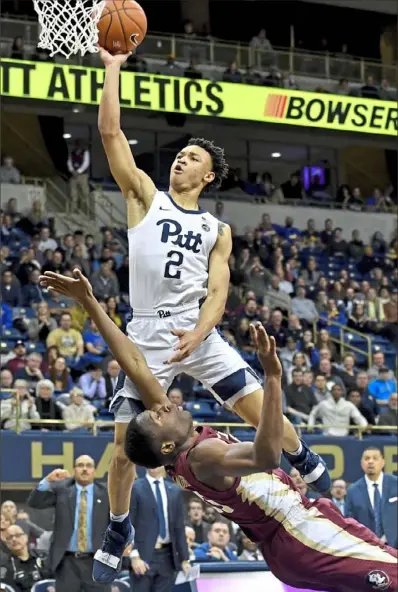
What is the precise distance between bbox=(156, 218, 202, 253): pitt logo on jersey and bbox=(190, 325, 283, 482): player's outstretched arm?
1.92m

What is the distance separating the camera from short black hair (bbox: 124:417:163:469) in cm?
590

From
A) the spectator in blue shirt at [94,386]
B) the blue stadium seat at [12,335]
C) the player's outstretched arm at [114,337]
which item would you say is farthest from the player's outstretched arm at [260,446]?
the blue stadium seat at [12,335]

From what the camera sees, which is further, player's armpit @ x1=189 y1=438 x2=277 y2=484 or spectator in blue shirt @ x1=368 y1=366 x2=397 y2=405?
spectator in blue shirt @ x1=368 y1=366 x2=397 y2=405

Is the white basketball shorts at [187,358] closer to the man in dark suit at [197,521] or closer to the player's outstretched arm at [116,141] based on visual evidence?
the player's outstretched arm at [116,141]

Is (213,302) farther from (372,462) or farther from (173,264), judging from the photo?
(372,462)

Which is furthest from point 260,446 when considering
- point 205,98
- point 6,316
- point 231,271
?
point 205,98

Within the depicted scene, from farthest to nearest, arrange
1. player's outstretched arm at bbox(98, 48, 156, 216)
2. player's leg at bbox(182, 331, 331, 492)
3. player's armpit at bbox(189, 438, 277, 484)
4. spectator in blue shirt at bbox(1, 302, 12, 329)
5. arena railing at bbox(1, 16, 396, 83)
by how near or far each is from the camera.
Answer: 1. arena railing at bbox(1, 16, 396, 83)
2. spectator in blue shirt at bbox(1, 302, 12, 329)
3. player's leg at bbox(182, 331, 331, 492)
4. player's outstretched arm at bbox(98, 48, 156, 216)
5. player's armpit at bbox(189, 438, 277, 484)

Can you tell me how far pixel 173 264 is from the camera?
7.51 meters

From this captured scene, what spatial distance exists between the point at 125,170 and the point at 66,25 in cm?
223

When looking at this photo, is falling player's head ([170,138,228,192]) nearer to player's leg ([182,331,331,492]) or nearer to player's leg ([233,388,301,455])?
player's leg ([182,331,331,492])

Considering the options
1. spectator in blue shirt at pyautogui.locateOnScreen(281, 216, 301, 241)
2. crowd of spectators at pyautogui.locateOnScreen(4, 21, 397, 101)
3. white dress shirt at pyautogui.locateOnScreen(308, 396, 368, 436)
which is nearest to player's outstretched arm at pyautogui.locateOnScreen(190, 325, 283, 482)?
white dress shirt at pyautogui.locateOnScreen(308, 396, 368, 436)

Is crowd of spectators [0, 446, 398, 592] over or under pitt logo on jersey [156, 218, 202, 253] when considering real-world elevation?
under

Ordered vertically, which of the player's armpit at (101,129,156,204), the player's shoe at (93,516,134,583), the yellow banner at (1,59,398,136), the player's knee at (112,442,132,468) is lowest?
the player's shoe at (93,516,134,583)

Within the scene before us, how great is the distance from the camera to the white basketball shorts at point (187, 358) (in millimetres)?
7410
